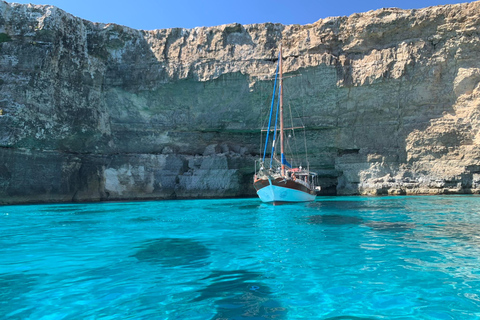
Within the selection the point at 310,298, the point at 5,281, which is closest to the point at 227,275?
the point at 310,298

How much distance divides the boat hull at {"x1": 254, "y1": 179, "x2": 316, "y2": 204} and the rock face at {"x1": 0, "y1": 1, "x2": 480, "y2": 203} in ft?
35.7

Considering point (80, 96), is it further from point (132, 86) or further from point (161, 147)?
point (161, 147)

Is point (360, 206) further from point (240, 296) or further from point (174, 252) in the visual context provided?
point (240, 296)

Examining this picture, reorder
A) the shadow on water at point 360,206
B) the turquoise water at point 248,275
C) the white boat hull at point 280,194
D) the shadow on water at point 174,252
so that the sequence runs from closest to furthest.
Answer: the turquoise water at point 248,275 < the shadow on water at point 174,252 < the shadow on water at point 360,206 < the white boat hull at point 280,194

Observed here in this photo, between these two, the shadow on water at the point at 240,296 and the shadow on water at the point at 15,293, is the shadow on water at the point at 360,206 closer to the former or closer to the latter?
the shadow on water at the point at 240,296

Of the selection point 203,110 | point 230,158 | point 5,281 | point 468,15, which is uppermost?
point 468,15

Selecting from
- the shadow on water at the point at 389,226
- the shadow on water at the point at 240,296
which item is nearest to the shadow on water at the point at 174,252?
the shadow on water at the point at 240,296

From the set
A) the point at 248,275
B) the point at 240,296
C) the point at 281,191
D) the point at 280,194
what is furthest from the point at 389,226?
the point at 280,194

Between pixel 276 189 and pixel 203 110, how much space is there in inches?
619

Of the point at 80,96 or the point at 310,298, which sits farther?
the point at 80,96

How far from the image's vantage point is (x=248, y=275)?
18.2 feet

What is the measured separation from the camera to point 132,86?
3297 cm

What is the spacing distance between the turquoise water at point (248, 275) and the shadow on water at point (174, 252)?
0.02m

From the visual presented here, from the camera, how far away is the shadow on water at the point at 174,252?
21.3 ft
